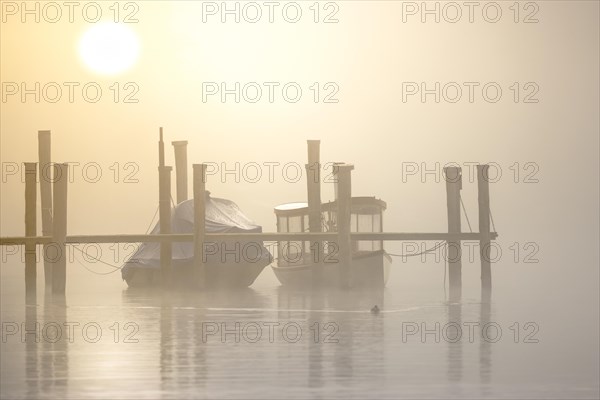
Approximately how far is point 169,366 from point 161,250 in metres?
8.01

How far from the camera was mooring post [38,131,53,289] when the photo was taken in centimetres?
1869

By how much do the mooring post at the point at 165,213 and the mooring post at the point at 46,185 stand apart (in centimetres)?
149

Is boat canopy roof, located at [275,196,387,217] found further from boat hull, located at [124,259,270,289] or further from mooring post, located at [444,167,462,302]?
mooring post, located at [444,167,462,302]

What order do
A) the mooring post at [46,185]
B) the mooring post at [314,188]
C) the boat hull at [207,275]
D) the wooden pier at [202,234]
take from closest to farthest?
the wooden pier at [202,234] < the mooring post at [46,185] < the mooring post at [314,188] < the boat hull at [207,275]

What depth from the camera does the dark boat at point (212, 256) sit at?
65.7 feet

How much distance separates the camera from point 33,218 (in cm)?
1838

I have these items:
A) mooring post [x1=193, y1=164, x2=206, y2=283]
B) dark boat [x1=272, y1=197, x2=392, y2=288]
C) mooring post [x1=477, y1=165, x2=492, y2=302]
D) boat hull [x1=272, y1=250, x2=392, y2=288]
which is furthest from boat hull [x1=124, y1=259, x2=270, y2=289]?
mooring post [x1=477, y1=165, x2=492, y2=302]

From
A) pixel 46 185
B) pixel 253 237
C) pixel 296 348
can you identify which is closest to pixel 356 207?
pixel 253 237

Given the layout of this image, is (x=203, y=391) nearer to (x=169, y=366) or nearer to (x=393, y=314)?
(x=169, y=366)

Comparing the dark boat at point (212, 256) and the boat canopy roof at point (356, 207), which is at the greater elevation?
the boat canopy roof at point (356, 207)

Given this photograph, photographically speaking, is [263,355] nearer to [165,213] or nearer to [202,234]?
[202,234]

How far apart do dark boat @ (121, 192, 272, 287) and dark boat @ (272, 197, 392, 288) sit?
0.55 meters

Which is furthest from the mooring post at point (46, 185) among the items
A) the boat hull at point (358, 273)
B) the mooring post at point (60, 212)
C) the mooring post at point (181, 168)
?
the boat hull at point (358, 273)

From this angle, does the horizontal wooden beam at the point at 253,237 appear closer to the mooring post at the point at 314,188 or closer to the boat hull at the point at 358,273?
the mooring post at the point at 314,188
